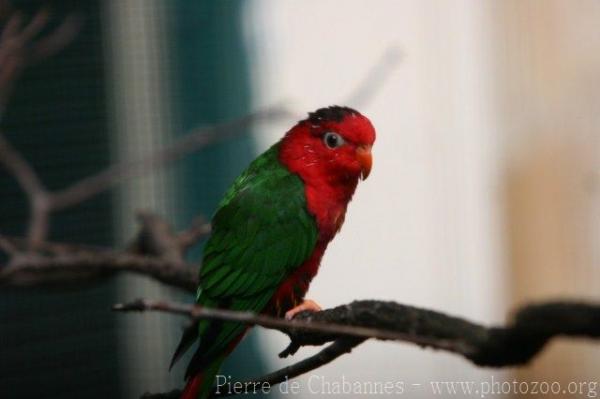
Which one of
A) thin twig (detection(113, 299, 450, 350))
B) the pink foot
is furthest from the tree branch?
the pink foot

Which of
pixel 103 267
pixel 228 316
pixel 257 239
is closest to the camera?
pixel 228 316

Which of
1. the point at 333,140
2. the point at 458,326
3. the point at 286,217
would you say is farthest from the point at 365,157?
the point at 458,326

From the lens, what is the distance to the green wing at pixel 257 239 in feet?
4.74

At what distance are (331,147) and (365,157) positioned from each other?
90mm

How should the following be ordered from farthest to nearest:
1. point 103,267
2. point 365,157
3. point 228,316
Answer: point 103,267 → point 365,157 → point 228,316

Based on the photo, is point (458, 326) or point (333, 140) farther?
point (333, 140)

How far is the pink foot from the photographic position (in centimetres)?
138

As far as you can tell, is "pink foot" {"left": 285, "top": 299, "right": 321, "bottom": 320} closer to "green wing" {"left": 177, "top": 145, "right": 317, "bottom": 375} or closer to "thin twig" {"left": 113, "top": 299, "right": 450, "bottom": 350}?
"green wing" {"left": 177, "top": 145, "right": 317, "bottom": 375}

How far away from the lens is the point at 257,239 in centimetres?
153

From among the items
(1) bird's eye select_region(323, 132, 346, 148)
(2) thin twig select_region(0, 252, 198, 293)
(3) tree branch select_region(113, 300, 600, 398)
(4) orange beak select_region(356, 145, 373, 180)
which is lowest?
(3) tree branch select_region(113, 300, 600, 398)

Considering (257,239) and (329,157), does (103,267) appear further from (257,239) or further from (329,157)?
(329,157)

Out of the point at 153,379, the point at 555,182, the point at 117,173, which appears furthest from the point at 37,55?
the point at 555,182

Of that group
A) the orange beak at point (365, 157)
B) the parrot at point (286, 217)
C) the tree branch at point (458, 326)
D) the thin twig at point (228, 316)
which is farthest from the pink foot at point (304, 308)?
the thin twig at point (228, 316)

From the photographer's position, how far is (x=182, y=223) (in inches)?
124
